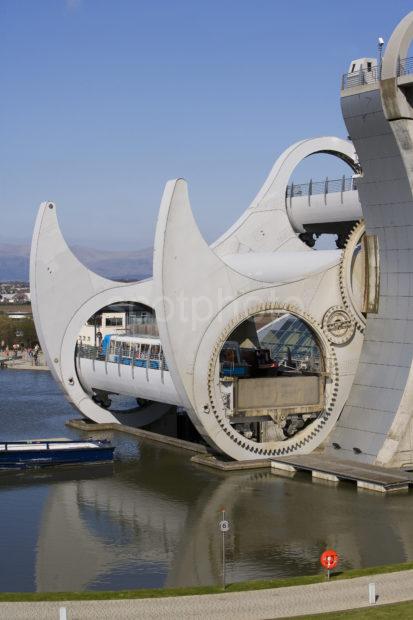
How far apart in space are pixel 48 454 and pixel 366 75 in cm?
1588

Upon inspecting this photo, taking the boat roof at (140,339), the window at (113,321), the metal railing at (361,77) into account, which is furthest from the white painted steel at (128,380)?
the window at (113,321)

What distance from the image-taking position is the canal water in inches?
930

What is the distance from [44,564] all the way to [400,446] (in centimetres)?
1301

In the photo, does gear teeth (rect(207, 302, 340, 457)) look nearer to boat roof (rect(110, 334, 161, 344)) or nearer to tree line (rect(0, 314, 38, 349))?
boat roof (rect(110, 334, 161, 344))

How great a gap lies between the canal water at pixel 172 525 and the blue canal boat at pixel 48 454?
0.40 m

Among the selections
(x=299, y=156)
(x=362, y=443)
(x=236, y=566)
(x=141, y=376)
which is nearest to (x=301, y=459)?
(x=362, y=443)

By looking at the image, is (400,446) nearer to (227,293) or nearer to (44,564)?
(227,293)

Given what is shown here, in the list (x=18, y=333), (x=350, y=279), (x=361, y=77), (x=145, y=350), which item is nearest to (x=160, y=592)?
(x=350, y=279)

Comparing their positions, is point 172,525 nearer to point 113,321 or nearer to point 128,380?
point 128,380

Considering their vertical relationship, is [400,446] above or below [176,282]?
below

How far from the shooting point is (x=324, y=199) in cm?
4203

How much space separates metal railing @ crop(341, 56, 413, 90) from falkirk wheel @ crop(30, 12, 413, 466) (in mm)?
31

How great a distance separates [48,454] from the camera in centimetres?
3559

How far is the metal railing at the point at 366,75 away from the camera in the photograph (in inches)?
1244
